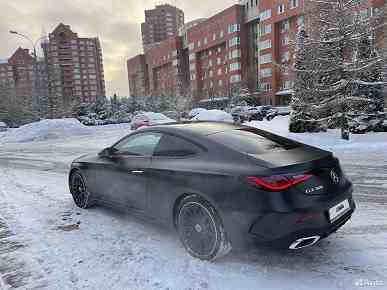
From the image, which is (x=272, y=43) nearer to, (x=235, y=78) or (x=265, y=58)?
(x=265, y=58)

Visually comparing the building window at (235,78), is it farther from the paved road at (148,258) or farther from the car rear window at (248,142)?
the car rear window at (248,142)

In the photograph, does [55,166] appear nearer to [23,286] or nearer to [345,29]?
[23,286]

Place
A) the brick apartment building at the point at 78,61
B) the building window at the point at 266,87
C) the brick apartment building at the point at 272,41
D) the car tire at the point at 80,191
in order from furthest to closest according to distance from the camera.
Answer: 1. the brick apartment building at the point at 78,61
2. the building window at the point at 266,87
3. the brick apartment building at the point at 272,41
4. the car tire at the point at 80,191

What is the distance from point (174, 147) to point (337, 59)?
33.2 ft

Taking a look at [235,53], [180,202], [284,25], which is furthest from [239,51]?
[180,202]

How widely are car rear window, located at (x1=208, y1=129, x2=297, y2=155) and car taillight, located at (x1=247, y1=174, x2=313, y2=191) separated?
47 centimetres

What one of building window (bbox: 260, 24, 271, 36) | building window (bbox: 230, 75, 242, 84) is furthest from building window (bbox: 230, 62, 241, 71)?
building window (bbox: 260, 24, 271, 36)

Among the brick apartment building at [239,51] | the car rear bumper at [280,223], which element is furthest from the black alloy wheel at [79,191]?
the brick apartment building at [239,51]

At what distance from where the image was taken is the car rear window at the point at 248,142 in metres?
3.42

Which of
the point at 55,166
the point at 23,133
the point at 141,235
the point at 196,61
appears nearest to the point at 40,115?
the point at 23,133

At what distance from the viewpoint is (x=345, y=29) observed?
1148 cm

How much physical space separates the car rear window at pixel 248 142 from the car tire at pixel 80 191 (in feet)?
8.93

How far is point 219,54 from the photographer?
260 feet

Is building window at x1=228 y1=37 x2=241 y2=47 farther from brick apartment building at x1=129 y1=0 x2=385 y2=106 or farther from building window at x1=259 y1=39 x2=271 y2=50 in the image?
building window at x1=259 y1=39 x2=271 y2=50
